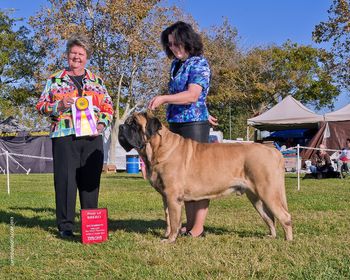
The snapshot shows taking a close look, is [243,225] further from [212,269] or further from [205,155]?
[212,269]

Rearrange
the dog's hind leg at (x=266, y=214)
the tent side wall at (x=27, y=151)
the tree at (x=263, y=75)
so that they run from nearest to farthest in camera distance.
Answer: the dog's hind leg at (x=266, y=214) → the tent side wall at (x=27, y=151) → the tree at (x=263, y=75)

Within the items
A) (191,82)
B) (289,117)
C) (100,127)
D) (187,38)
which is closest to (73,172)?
(100,127)

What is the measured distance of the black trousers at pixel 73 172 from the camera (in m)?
4.97

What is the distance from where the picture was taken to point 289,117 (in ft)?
64.0

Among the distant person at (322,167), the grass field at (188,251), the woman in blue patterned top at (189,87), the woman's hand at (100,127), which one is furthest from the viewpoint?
the distant person at (322,167)

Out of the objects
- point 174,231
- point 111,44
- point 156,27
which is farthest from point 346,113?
point 174,231

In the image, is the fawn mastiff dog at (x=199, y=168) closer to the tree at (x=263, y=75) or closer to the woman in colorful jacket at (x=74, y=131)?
the woman in colorful jacket at (x=74, y=131)

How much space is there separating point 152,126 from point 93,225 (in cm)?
115

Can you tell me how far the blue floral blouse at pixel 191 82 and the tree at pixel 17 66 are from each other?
23.9 m

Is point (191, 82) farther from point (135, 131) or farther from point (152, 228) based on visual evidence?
point (152, 228)

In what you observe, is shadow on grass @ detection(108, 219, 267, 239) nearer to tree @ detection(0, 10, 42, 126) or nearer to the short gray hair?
the short gray hair

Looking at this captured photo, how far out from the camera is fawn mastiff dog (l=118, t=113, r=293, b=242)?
4359 mm

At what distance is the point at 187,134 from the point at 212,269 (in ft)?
6.04

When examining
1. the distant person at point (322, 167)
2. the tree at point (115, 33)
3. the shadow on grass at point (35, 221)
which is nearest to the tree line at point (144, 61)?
the tree at point (115, 33)
